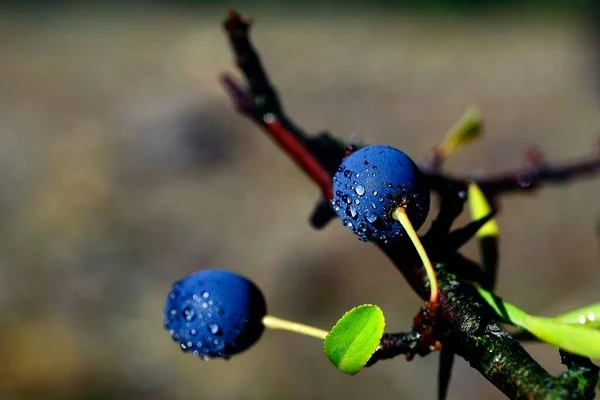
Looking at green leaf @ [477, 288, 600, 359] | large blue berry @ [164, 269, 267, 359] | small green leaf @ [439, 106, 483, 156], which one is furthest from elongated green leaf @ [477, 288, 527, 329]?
small green leaf @ [439, 106, 483, 156]

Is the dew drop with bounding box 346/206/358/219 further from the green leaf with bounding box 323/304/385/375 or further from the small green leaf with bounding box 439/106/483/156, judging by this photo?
the small green leaf with bounding box 439/106/483/156

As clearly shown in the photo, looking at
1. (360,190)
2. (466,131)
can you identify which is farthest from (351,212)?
(466,131)

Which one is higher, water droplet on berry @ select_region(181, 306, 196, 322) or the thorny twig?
the thorny twig

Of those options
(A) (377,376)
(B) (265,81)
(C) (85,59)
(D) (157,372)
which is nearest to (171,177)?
(D) (157,372)

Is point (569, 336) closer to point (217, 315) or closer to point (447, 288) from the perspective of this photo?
point (447, 288)

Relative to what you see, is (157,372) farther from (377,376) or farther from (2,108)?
(2,108)

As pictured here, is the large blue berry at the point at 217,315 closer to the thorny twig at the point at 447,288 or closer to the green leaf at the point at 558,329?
the thorny twig at the point at 447,288

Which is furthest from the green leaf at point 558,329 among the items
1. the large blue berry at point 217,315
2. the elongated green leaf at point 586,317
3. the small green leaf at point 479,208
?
the large blue berry at point 217,315
